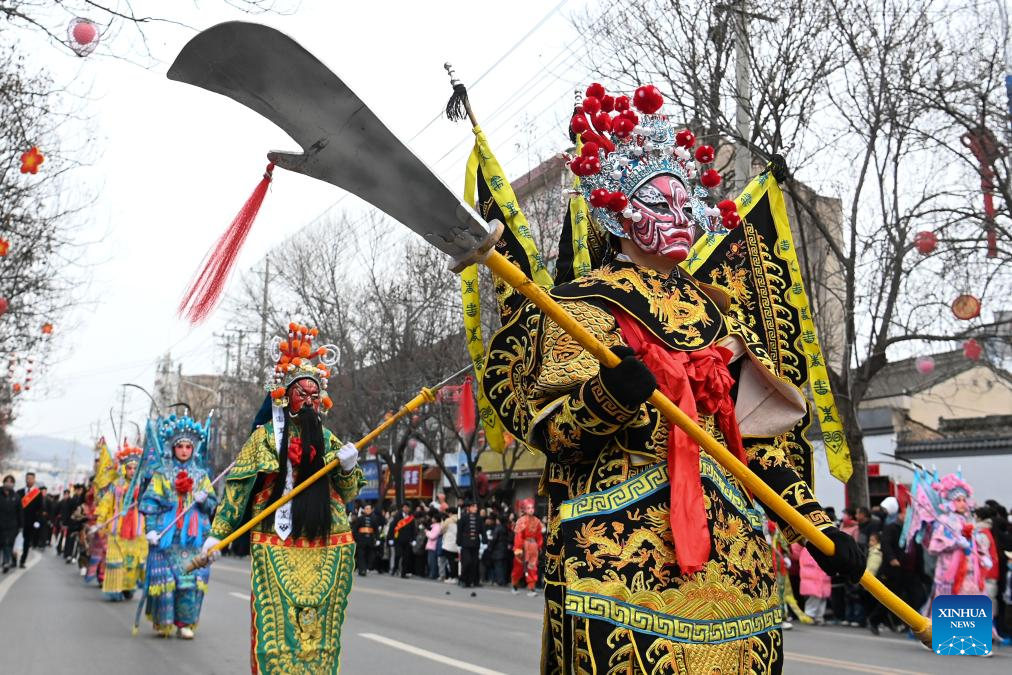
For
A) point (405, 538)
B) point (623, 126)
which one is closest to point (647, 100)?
point (623, 126)

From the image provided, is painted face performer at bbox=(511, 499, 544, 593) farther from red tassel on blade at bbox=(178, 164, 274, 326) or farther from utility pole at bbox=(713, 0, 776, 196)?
red tassel on blade at bbox=(178, 164, 274, 326)

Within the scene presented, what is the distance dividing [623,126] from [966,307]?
46.4 feet

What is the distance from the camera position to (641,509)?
10.6 ft

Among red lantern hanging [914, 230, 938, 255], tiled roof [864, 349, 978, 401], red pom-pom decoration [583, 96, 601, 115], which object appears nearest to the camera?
red pom-pom decoration [583, 96, 601, 115]

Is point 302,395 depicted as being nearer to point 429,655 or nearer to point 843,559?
point 429,655

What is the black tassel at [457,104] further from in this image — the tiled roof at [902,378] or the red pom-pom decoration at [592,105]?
the tiled roof at [902,378]

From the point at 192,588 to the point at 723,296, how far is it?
8513 mm

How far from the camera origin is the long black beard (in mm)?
6805

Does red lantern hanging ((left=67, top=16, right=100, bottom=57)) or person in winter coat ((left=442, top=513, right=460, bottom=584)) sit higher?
red lantern hanging ((left=67, top=16, right=100, bottom=57))

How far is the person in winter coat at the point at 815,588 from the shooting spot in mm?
13797

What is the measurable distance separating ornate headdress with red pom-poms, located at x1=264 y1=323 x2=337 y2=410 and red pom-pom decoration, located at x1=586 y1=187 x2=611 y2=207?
13.5 feet

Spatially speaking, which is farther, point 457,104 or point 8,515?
point 8,515

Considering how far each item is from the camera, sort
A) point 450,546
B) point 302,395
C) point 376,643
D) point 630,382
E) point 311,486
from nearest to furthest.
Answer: point 630,382
point 311,486
point 302,395
point 376,643
point 450,546

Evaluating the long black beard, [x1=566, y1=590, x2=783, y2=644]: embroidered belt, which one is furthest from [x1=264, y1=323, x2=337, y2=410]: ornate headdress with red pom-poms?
[x1=566, y1=590, x2=783, y2=644]: embroidered belt
